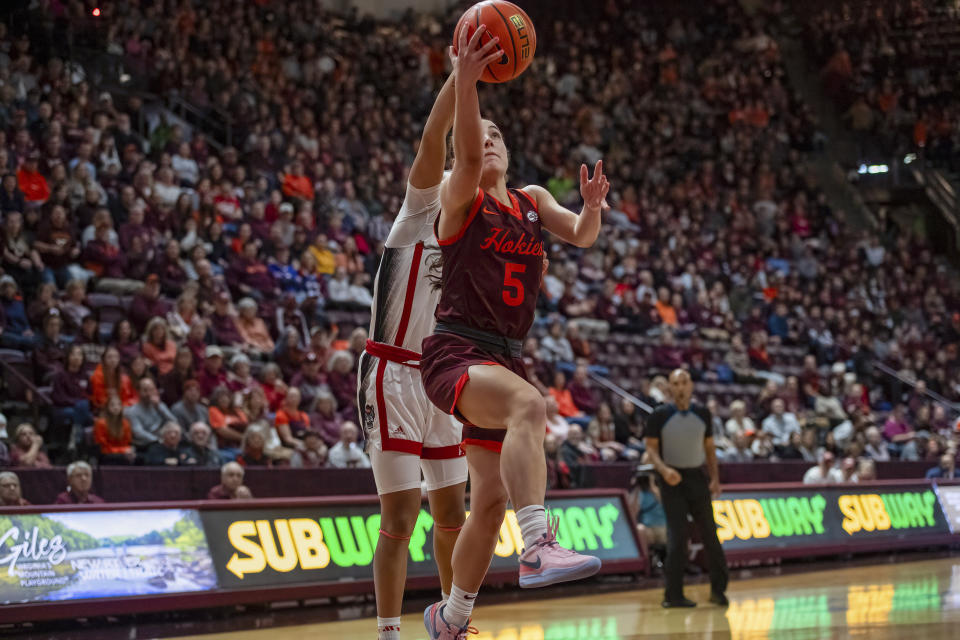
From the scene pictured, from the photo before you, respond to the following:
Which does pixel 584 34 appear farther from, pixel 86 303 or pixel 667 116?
pixel 86 303

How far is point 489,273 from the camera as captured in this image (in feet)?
15.9

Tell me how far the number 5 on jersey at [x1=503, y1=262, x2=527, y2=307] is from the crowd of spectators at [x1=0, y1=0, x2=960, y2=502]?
20.6 ft

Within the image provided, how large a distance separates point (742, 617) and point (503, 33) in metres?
5.26

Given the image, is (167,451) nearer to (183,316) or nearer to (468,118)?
(183,316)

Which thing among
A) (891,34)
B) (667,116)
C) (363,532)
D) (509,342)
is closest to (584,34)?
(667,116)

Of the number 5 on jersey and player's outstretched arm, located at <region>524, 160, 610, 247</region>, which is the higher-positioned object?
player's outstretched arm, located at <region>524, 160, 610, 247</region>

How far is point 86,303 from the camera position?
12172 mm

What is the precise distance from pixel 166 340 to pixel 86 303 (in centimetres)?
105

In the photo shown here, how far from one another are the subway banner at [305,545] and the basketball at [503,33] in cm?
499

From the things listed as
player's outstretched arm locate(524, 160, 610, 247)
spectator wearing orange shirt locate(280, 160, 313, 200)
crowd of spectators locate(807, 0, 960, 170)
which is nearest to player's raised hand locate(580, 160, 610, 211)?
player's outstretched arm locate(524, 160, 610, 247)

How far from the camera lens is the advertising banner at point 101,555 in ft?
25.8

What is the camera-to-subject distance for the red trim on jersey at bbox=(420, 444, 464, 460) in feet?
18.2

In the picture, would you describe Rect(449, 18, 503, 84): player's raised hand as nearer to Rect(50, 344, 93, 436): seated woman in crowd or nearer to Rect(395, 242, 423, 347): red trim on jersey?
Rect(395, 242, 423, 347): red trim on jersey

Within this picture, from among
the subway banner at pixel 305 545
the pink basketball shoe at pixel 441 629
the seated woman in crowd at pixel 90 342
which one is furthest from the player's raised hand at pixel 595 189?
the seated woman in crowd at pixel 90 342
